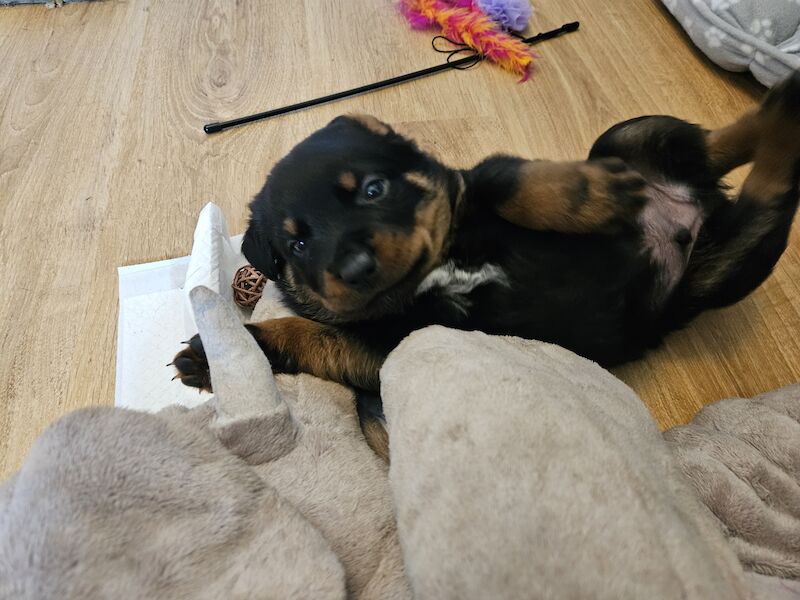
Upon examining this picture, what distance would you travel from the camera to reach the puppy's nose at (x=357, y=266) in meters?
1.16

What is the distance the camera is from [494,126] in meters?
2.14

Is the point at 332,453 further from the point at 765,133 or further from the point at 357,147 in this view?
the point at 765,133

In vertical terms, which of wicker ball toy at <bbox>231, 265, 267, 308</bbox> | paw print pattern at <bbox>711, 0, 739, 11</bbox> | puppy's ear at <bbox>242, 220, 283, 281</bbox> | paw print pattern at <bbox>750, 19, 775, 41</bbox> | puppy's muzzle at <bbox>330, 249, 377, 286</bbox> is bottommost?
wicker ball toy at <bbox>231, 265, 267, 308</bbox>

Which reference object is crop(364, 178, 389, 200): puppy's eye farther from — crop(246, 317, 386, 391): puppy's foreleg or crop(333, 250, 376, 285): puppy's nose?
crop(246, 317, 386, 391): puppy's foreleg

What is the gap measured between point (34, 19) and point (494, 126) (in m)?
2.28

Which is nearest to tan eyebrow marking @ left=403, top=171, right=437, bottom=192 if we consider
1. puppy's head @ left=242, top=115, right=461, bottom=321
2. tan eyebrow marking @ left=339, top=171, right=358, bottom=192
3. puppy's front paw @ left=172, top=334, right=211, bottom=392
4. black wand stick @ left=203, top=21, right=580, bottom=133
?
puppy's head @ left=242, top=115, right=461, bottom=321

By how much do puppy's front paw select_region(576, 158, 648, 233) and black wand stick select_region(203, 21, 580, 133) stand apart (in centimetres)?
122

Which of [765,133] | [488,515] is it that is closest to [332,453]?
[488,515]

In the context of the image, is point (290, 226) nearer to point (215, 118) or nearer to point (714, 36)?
point (215, 118)

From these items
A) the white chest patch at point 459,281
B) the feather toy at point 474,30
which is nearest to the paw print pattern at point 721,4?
the feather toy at point 474,30

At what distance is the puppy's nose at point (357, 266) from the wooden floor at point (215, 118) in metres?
0.78

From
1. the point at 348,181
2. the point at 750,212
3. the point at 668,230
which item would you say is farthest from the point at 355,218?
the point at 750,212

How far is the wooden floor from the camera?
5.27 feet

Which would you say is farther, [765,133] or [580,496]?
[765,133]
